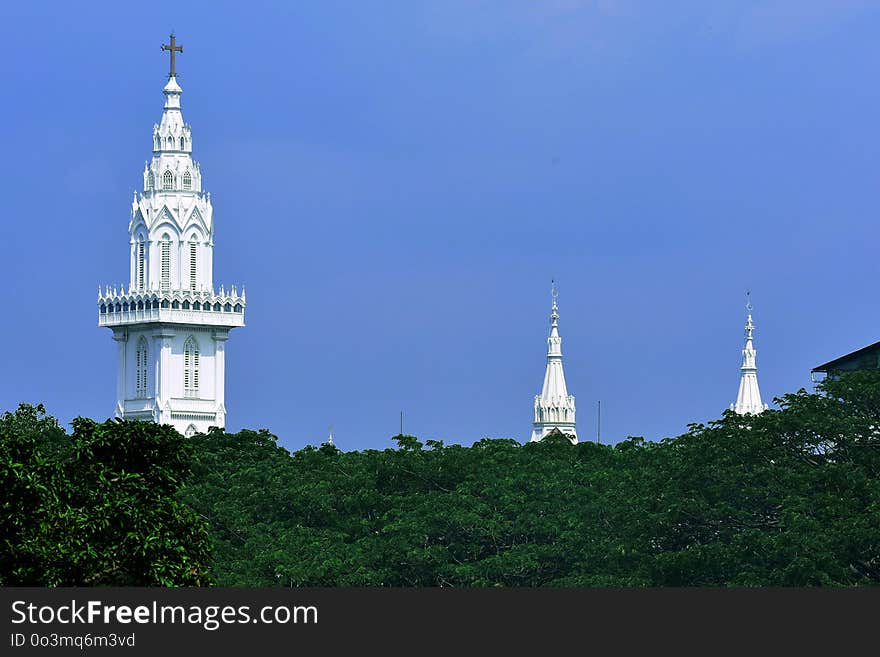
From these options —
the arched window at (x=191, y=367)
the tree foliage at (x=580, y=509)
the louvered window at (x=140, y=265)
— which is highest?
the louvered window at (x=140, y=265)

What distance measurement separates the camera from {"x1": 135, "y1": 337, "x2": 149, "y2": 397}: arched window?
6973 inches

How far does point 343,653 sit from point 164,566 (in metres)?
10.1

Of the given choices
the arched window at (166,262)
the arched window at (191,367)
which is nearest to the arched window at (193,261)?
the arched window at (166,262)

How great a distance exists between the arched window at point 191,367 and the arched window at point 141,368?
2.86 m

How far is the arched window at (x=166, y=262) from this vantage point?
17888 centimetres

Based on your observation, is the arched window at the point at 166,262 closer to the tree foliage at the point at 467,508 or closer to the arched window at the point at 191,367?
the arched window at the point at 191,367

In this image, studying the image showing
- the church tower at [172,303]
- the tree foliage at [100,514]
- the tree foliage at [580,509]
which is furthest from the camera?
the church tower at [172,303]

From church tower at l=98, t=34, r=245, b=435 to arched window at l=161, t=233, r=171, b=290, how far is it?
74mm

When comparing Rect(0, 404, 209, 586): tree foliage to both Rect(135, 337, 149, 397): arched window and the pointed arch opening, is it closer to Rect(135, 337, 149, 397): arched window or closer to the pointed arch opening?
Rect(135, 337, 149, 397): arched window

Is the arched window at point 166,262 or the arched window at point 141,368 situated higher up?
the arched window at point 166,262

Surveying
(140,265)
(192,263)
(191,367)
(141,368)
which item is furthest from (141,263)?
(191,367)

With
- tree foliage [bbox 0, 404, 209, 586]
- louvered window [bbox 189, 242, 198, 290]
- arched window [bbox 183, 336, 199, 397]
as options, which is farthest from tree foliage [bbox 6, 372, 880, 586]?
louvered window [bbox 189, 242, 198, 290]

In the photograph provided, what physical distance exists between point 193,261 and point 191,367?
27.4 ft

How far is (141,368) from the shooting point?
584ft
